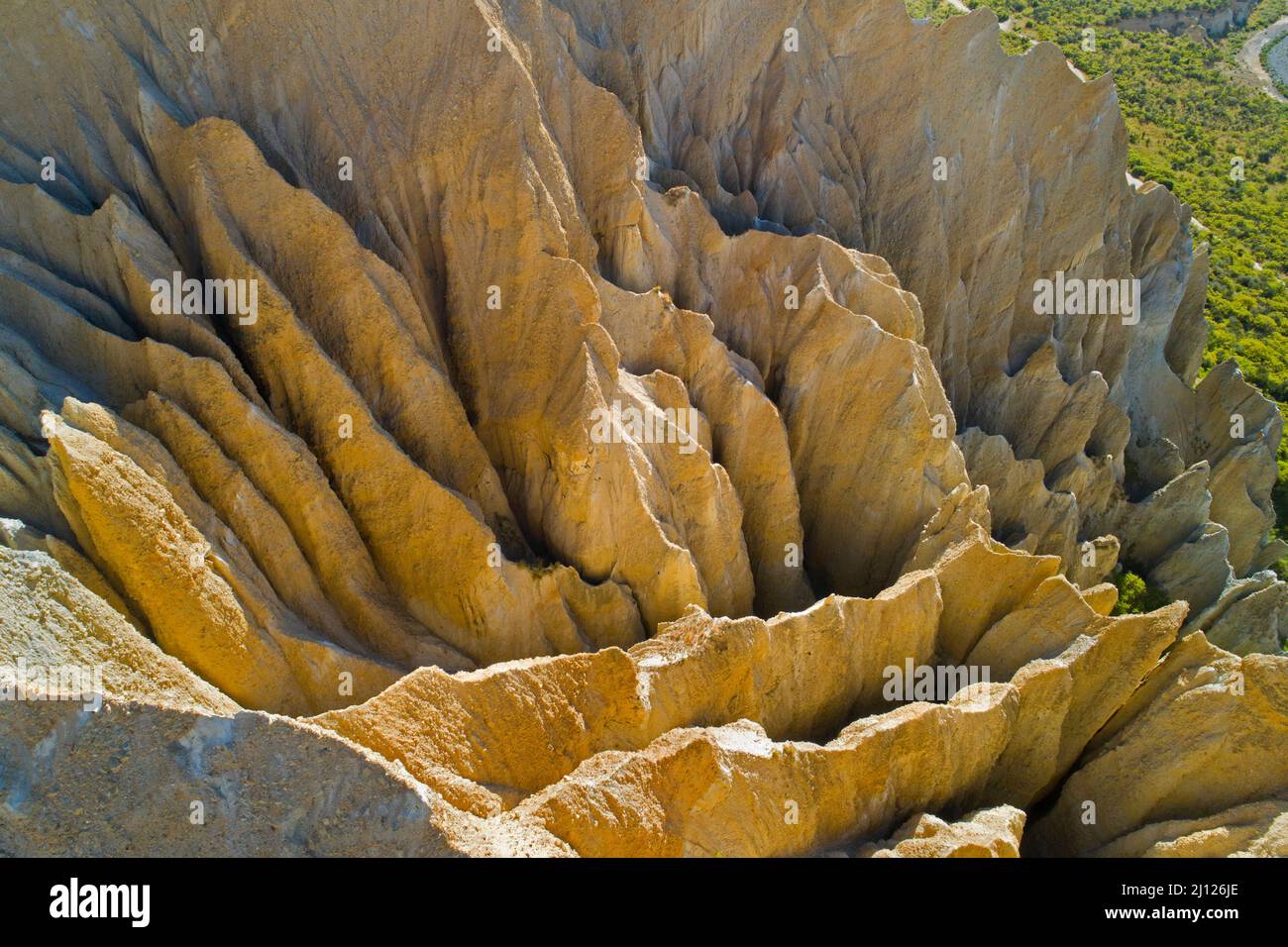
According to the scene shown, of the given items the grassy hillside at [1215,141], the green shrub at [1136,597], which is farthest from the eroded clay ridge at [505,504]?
the grassy hillside at [1215,141]

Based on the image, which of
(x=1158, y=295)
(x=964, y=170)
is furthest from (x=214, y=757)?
(x=1158, y=295)

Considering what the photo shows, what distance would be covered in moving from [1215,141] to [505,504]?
76.7 meters

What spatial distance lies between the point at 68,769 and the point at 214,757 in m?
1.23

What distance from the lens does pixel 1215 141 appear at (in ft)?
229

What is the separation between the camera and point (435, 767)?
428 inches

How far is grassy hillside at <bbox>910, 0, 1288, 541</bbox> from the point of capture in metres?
52.7

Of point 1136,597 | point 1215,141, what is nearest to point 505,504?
point 1136,597

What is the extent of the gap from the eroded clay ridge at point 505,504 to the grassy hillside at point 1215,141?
3395 cm

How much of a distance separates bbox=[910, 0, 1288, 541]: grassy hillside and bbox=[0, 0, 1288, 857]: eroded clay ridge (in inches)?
1337

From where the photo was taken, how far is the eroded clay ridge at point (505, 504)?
10.4m

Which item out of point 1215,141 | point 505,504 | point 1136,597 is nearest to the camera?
point 505,504

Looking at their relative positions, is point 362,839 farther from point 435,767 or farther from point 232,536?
point 232,536

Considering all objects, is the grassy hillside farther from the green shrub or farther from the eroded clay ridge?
the eroded clay ridge

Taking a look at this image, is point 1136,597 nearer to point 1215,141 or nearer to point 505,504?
point 505,504
